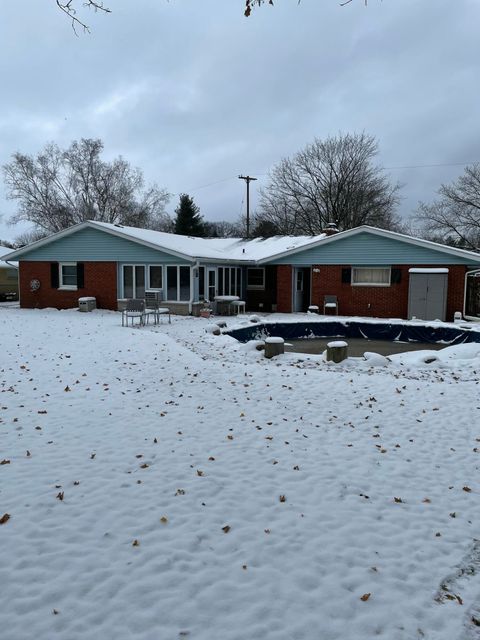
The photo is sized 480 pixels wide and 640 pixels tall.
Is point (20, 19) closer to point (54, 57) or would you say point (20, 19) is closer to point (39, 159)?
point (54, 57)

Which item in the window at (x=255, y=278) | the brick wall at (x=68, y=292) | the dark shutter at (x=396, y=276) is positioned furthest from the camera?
the window at (x=255, y=278)

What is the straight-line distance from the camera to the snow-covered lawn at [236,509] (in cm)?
300

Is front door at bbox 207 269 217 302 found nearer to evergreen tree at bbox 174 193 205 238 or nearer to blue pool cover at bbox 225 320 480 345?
blue pool cover at bbox 225 320 480 345

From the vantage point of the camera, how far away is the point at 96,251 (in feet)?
72.8

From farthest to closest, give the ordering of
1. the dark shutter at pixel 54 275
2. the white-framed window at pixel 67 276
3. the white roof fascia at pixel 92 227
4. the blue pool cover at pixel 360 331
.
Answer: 1. the dark shutter at pixel 54 275
2. the white-framed window at pixel 67 276
3. the white roof fascia at pixel 92 227
4. the blue pool cover at pixel 360 331

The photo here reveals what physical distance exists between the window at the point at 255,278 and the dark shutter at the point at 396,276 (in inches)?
247

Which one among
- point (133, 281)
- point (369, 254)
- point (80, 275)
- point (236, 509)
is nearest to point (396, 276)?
point (369, 254)

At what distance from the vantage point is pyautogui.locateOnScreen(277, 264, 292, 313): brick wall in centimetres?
2253

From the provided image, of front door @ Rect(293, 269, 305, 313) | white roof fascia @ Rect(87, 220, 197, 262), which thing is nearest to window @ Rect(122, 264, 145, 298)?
white roof fascia @ Rect(87, 220, 197, 262)

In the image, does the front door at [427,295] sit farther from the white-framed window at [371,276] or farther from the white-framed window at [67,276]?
the white-framed window at [67,276]

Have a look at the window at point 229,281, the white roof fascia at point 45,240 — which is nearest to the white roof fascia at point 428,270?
the window at point 229,281

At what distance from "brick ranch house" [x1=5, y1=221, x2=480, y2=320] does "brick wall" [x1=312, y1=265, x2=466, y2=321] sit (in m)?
0.04

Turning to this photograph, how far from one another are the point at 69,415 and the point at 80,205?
4026 cm

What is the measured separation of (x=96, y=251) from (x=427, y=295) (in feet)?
46.8
